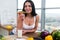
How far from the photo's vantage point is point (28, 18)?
1214 millimetres

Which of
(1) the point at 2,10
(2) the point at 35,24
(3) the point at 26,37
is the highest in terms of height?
(1) the point at 2,10

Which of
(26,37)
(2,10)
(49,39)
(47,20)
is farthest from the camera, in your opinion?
(47,20)

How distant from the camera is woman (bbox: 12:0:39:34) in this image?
1184mm

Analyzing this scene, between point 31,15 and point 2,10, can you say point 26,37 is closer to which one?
point 31,15

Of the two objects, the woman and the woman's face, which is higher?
the woman's face

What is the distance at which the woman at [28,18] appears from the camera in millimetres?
1184

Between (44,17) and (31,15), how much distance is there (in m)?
0.20

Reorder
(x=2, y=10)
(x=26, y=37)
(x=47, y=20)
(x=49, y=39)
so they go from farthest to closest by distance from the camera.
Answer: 1. (x=47, y=20)
2. (x=2, y=10)
3. (x=26, y=37)
4. (x=49, y=39)

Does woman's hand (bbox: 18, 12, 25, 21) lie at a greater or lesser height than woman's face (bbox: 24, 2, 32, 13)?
lesser

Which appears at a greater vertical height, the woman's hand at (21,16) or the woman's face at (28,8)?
the woman's face at (28,8)

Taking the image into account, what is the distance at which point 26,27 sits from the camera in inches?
47.1

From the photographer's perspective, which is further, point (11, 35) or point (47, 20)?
point (47, 20)

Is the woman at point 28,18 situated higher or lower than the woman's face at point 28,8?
lower

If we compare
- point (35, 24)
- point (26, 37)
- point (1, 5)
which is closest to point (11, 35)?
point (26, 37)
